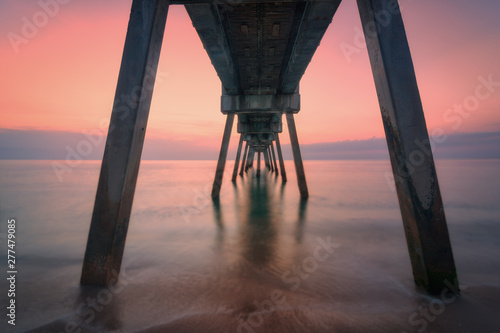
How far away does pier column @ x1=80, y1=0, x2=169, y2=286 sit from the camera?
2258 mm

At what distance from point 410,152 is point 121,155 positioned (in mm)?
2898

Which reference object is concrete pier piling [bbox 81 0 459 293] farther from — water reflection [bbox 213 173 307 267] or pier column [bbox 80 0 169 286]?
water reflection [bbox 213 173 307 267]

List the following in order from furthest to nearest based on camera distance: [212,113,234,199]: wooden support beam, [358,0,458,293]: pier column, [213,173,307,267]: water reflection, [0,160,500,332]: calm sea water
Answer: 1. [212,113,234,199]: wooden support beam
2. [213,173,307,267]: water reflection
3. [358,0,458,293]: pier column
4. [0,160,500,332]: calm sea water

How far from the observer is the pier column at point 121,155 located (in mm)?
2258

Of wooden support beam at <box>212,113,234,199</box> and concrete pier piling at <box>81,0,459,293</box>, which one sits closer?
concrete pier piling at <box>81,0,459,293</box>

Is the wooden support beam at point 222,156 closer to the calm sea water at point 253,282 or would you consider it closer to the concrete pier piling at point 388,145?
the calm sea water at point 253,282

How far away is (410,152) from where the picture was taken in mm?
2213

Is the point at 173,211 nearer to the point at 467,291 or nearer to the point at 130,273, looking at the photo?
the point at 130,273

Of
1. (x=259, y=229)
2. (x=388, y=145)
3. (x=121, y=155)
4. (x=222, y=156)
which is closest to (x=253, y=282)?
(x=121, y=155)

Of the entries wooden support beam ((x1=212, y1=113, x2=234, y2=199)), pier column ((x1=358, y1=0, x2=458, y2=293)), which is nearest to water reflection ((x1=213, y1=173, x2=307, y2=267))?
wooden support beam ((x1=212, y1=113, x2=234, y2=199))

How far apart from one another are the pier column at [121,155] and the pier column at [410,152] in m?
2.51

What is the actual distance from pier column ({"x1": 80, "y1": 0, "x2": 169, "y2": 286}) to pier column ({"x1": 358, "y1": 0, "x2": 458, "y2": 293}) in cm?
251

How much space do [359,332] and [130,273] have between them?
102 inches

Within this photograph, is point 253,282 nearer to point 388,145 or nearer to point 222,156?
point 388,145
